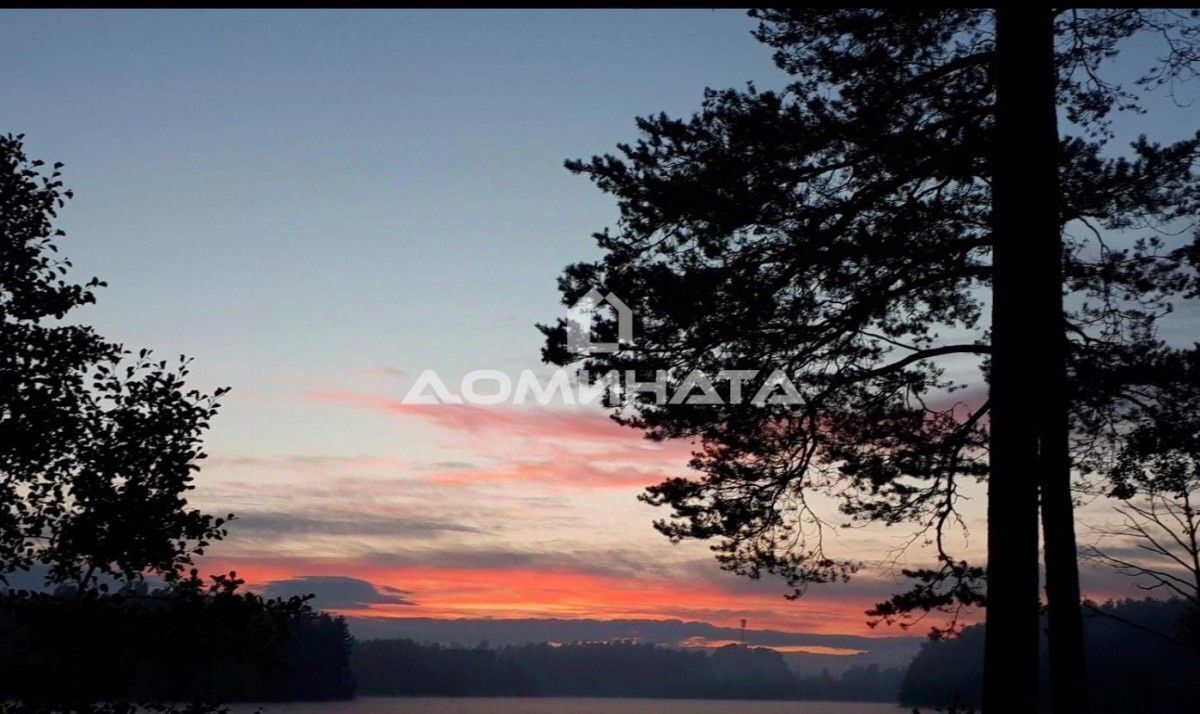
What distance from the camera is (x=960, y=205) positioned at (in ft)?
33.4

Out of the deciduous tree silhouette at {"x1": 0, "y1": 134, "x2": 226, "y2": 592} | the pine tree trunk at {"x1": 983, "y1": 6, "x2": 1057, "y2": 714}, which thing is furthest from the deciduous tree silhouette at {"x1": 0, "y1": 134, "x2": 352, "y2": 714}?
the pine tree trunk at {"x1": 983, "y1": 6, "x2": 1057, "y2": 714}

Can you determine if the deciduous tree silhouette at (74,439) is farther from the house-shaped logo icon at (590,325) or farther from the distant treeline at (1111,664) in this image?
the distant treeline at (1111,664)

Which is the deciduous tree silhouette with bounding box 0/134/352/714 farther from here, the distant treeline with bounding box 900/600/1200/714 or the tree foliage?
the distant treeline with bounding box 900/600/1200/714

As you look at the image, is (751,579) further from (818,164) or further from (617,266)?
(818,164)

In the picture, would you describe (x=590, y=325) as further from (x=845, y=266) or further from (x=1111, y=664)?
(x=1111, y=664)

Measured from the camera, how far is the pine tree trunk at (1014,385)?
743cm

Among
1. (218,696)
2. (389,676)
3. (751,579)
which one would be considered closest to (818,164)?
(751,579)

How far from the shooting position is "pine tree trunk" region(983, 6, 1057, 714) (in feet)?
24.4

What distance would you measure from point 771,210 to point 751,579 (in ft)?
12.7

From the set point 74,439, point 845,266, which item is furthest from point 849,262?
point 74,439

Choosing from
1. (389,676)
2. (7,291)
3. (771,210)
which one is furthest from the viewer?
(389,676)

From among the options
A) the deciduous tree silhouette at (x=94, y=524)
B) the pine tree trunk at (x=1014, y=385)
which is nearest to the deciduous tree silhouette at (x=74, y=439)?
the deciduous tree silhouette at (x=94, y=524)

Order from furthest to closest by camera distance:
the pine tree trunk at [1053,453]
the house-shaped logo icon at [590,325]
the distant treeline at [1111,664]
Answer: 1. the distant treeline at [1111,664]
2. the house-shaped logo icon at [590,325]
3. the pine tree trunk at [1053,453]

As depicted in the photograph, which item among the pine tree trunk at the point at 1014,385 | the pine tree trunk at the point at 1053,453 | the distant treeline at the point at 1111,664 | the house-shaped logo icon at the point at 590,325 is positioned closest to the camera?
the pine tree trunk at the point at 1014,385
